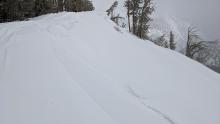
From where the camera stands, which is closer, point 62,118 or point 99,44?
point 62,118

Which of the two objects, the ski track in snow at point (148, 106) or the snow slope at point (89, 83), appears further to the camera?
the ski track in snow at point (148, 106)

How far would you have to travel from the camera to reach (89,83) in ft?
22.6

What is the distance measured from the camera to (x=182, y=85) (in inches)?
360

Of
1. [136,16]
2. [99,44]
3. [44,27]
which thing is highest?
[44,27]

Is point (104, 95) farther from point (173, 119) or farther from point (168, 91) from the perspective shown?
point (168, 91)

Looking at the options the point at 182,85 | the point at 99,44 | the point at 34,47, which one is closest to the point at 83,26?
the point at 99,44

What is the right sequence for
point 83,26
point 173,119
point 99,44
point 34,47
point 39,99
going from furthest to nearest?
point 83,26 → point 99,44 → point 34,47 → point 173,119 → point 39,99

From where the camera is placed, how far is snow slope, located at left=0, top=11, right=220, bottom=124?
5.71 metres

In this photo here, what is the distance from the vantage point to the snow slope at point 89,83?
571 cm

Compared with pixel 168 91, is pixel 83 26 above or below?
above

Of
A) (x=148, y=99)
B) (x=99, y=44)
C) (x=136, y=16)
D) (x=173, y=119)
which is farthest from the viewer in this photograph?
(x=136, y=16)

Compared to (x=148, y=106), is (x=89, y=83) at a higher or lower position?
higher

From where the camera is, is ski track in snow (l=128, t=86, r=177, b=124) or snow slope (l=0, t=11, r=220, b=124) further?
ski track in snow (l=128, t=86, r=177, b=124)

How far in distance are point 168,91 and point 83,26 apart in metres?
5.24
